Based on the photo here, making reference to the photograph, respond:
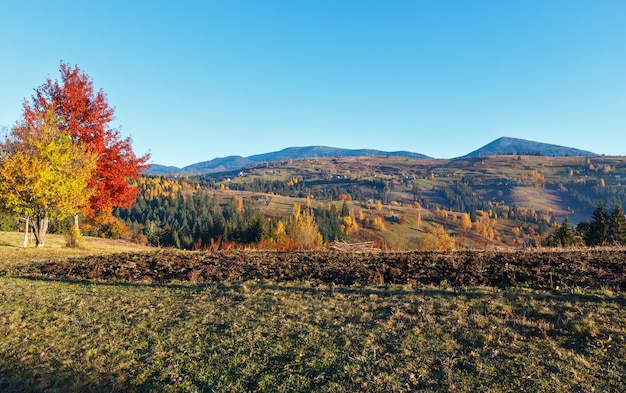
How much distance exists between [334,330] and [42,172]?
23.0 metres

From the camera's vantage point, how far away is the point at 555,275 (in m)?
11.8

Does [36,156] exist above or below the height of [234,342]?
above

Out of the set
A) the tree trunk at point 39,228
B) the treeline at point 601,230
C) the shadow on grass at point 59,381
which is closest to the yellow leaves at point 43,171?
the tree trunk at point 39,228

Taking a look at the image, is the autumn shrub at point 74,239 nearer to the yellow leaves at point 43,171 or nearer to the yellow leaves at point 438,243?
the yellow leaves at point 43,171

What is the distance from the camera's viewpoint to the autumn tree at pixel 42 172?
74.3ft

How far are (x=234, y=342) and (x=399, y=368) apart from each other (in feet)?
12.2

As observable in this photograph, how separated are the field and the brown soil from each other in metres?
0.11

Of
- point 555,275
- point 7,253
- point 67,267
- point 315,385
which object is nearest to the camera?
point 315,385

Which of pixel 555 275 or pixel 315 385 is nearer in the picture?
pixel 315 385

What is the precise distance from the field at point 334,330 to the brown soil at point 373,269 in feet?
0.36

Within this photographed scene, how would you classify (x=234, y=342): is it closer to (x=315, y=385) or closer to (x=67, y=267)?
(x=315, y=385)

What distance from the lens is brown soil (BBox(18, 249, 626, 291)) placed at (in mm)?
11844

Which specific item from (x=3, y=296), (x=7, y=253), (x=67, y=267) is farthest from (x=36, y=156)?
(x=3, y=296)

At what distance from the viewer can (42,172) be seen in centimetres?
2259
